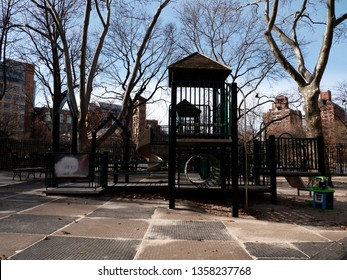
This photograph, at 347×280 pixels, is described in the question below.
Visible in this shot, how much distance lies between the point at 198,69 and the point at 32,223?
251 inches

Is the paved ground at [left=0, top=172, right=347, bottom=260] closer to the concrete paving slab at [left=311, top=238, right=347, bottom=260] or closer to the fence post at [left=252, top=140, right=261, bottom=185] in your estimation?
the concrete paving slab at [left=311, top=238, right=347, bottom=260]

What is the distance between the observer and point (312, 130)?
1495cm

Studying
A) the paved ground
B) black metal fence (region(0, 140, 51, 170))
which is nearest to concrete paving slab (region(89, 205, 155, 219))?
the paved ground

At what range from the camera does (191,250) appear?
423 cm

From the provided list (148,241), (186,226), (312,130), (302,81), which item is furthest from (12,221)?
(302,81)

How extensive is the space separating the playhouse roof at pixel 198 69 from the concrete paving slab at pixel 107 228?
17.2 feet

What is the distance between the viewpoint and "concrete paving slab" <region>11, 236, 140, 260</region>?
12.4 feet

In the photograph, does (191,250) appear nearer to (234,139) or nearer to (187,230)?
(187,230)

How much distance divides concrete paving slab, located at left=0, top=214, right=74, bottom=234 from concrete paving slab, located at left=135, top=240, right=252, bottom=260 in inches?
76.7

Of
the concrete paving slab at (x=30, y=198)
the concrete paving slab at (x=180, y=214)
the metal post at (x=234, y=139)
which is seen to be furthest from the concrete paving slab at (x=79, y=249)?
the concrete paving slab at (x=30, y=198)

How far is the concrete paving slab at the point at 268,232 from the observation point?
5063 millimetres

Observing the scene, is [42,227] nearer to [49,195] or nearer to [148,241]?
[148,241]

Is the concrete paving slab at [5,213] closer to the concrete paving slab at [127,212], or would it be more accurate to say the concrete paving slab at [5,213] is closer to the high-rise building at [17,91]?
the concrete paving slab at [127,212]

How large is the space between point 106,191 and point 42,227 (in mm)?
4676
